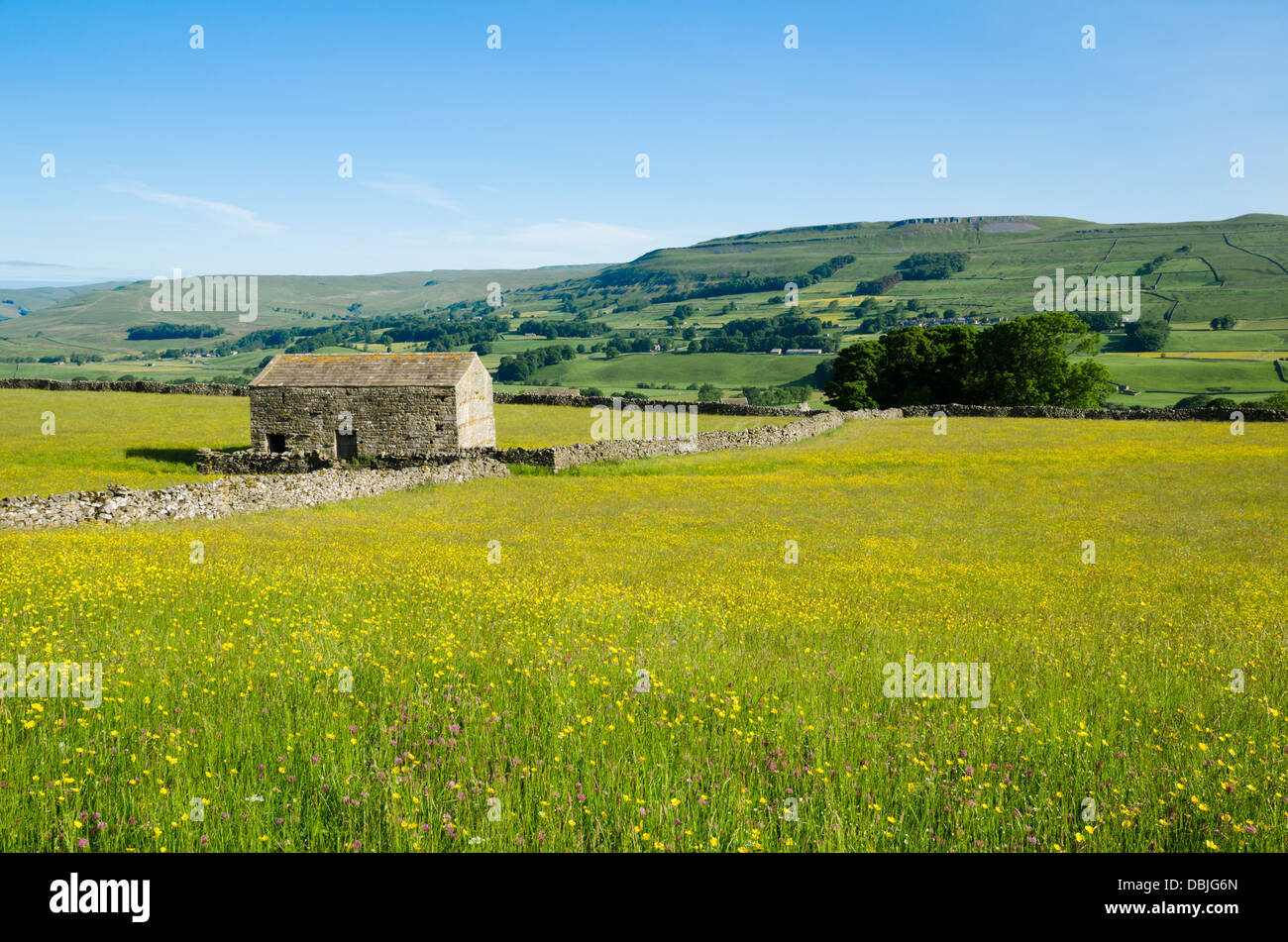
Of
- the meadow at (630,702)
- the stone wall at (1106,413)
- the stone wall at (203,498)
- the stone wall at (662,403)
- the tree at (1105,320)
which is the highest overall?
the tree at (1105,320)

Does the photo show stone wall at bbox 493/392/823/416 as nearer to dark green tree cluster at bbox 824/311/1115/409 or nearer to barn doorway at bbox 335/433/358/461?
dark green tree cluster at bbox 824/311/1115/409

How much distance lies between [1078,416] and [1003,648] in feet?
181

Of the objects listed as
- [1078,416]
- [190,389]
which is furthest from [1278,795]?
[190,389]

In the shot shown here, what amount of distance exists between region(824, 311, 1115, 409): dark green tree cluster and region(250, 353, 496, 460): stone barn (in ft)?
144

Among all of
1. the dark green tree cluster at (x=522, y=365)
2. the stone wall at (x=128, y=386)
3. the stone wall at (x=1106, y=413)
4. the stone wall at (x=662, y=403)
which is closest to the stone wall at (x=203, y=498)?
the stone wall at (x=662, y=403)

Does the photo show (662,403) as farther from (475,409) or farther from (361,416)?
(361,416)

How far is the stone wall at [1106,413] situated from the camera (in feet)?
171

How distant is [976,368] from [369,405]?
2126 inches

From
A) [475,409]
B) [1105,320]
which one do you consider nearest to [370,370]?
[475,409]

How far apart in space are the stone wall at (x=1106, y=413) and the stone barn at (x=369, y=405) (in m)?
38.6

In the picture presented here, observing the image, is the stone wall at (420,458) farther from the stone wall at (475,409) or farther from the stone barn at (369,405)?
the stone wall at (475,409)

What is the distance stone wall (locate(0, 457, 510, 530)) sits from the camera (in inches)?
720

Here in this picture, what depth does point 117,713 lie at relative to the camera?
18.7ft
